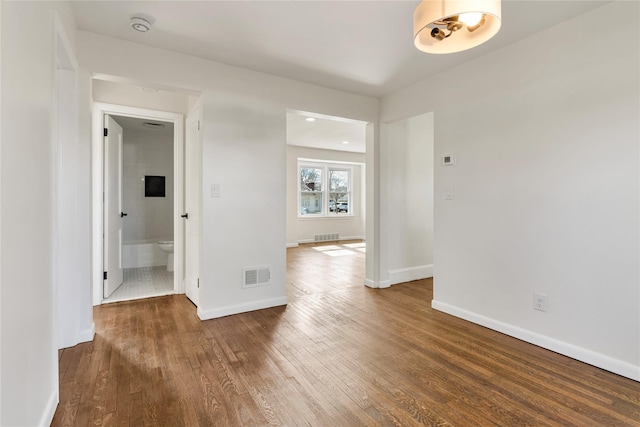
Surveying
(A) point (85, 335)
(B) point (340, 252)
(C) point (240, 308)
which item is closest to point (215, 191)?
(C) point (240, 308)

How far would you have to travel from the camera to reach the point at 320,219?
28.2ft

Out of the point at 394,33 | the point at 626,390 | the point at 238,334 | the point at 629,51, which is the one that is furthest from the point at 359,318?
the point at 629,51

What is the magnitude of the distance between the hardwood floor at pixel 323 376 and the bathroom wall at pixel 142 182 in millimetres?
2800

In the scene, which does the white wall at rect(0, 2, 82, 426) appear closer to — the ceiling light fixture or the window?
the ceiling light fixture

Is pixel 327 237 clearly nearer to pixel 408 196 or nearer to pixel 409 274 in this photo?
pixel 409 274

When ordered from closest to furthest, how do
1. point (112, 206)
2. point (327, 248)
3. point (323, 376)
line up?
1. point (323, 376)
2. point (112, 206)
3. point (327, 248)

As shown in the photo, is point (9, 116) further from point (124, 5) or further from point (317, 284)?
point (317, 284)

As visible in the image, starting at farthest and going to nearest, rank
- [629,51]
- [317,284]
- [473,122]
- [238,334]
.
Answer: [317,284]
[473,122]
[238,334]
[629,51]

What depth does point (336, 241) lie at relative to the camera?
869 cm

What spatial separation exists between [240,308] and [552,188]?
2.89 m

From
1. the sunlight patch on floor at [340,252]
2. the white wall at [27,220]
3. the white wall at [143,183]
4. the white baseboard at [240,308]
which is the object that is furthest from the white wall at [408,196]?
the white wall at [143,183]

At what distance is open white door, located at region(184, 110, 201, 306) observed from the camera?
A: 130 inches

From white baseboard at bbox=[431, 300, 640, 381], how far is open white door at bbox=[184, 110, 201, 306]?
2657 millimetres

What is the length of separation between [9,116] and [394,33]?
2.38 metres
